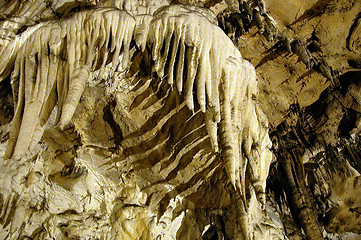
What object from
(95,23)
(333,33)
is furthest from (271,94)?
(95,23)

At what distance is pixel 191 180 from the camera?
3.68 m

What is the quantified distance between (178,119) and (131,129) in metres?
0.56

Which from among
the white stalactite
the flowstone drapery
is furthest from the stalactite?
the white stalactite

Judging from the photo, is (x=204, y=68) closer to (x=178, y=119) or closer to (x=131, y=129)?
(x=178, y=119)

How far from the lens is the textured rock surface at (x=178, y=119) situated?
9.07 feet

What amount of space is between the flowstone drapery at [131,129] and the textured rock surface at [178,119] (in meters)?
0.01

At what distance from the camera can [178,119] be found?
10.5 feet

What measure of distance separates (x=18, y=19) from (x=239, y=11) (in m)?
2.66

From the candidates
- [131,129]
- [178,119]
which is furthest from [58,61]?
[178,119]

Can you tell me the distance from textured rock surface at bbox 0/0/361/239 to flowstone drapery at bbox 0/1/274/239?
13 mm

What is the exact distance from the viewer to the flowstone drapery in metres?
2.74

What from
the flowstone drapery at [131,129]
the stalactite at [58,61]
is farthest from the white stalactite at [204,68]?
the stalactite at [58,61]

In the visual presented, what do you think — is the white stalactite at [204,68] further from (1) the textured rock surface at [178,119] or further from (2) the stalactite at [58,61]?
(2) the stalactite at [58,61]

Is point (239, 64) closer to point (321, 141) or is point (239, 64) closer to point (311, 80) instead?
point (311, 80)
